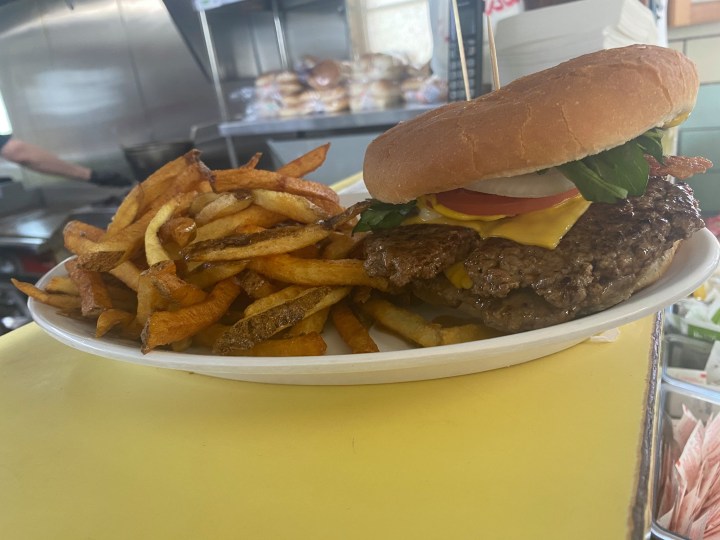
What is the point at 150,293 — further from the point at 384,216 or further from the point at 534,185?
the point at 534,185

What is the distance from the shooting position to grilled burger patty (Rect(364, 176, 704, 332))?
87 centimetres

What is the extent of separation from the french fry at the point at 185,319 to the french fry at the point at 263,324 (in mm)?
54

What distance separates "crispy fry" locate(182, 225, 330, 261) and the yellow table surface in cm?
26

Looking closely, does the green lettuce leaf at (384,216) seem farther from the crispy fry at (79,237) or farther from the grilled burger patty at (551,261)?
the crispy fry at (79,237)

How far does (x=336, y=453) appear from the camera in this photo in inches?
31.3

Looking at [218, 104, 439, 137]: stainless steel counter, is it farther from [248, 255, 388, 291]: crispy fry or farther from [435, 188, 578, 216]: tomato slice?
[248, 255, 388, 291]: crispy fry

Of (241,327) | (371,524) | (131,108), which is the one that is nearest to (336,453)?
(371,524)

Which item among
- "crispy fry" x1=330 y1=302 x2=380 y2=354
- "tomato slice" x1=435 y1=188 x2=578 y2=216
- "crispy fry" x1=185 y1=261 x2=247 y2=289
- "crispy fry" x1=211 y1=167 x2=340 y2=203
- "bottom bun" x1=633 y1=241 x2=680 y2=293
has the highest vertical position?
"crispy fry" x1=211 y1=167 x2=340 y2=203

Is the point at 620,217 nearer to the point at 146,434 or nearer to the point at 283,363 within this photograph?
the point at 283,363

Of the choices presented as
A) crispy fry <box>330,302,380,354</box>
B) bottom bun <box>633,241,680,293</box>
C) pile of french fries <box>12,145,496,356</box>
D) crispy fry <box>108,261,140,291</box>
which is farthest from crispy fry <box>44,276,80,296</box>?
bottom bun <box>633,241,680,293</box>

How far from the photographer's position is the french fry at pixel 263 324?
3.00ft

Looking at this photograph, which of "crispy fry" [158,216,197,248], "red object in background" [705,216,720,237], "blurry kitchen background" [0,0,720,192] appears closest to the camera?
"crispy fry" [158,216,197,248]

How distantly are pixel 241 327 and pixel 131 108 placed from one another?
5.24 metres

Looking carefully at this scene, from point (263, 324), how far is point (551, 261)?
533mm
